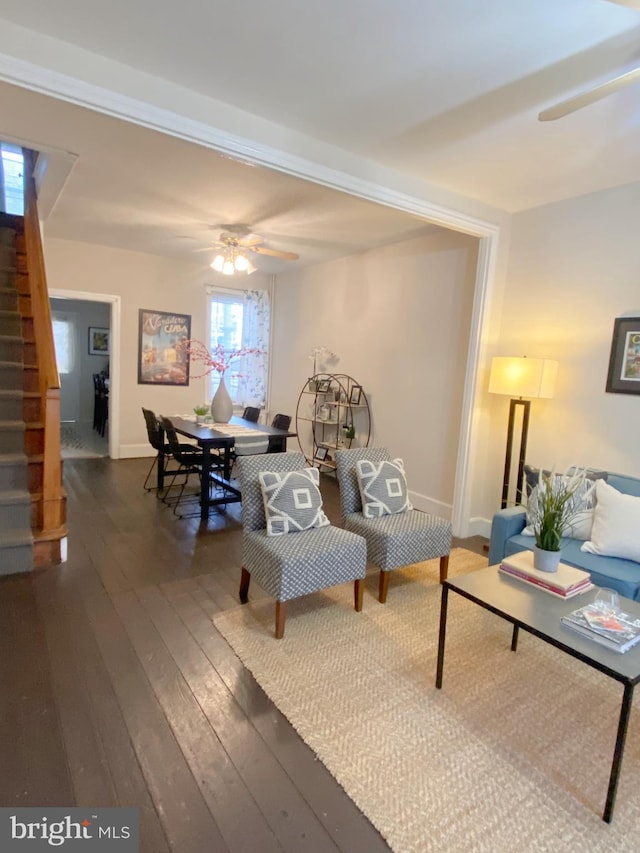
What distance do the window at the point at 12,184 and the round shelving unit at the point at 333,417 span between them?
3.88m

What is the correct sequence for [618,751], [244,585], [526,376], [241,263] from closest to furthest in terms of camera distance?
[618,751], [244,585], [526,376], [241,263]

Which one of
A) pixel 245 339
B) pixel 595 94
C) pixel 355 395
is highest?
pixel 595 94

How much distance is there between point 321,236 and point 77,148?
2349 mm

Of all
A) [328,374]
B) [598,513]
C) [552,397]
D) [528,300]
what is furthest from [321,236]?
[598,513]

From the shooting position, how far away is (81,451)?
6457 millimetres

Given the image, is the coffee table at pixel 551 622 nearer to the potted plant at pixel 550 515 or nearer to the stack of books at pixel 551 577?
the stack of books at pixel 551 577

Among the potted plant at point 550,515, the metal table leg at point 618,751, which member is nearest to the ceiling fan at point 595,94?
the potted plant at point 550,515

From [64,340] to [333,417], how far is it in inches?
233

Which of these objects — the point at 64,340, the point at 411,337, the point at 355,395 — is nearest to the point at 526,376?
the point at 411,337

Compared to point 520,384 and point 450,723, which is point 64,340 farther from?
point 450,723

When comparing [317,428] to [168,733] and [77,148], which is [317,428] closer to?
[77,148]

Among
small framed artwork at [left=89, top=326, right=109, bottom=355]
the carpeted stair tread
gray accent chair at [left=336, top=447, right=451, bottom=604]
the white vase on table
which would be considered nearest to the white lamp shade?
gray accent chair at [left=336, top=447, right=451, bottom=604]

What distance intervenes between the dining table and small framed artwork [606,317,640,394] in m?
2.72

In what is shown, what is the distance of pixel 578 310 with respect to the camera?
11.1ft
